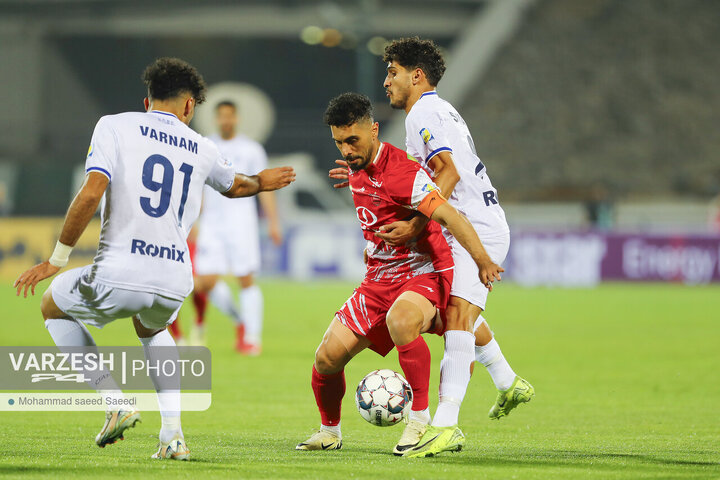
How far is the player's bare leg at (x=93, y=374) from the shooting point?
516cm

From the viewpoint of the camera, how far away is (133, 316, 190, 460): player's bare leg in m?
5.30

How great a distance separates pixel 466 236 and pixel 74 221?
79.2 inches

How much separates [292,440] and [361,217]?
4.67 feet

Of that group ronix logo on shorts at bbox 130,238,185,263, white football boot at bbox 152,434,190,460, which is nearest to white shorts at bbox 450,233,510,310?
ronix logo on shorts at bbox 130,238,185,263

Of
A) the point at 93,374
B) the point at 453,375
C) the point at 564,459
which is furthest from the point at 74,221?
the point at 564,459

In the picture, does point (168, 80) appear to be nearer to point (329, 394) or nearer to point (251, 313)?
point (329, 394)

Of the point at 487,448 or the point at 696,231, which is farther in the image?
the point at 696,231

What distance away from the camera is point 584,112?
38.9 m

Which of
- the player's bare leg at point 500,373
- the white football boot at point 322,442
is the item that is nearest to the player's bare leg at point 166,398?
the white football boot at point 322,442

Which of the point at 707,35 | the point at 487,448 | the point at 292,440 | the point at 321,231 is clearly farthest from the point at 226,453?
the point at 707,35

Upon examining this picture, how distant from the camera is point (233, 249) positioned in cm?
1161

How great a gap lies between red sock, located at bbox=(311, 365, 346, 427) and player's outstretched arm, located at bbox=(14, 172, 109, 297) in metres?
1.64

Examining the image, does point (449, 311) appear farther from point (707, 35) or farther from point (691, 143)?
point (707, 35)

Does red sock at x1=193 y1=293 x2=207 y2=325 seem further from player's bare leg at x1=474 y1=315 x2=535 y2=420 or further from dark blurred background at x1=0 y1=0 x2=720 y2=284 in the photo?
dark blurred background at x1=0 y1=0 x2=720 y2=284
